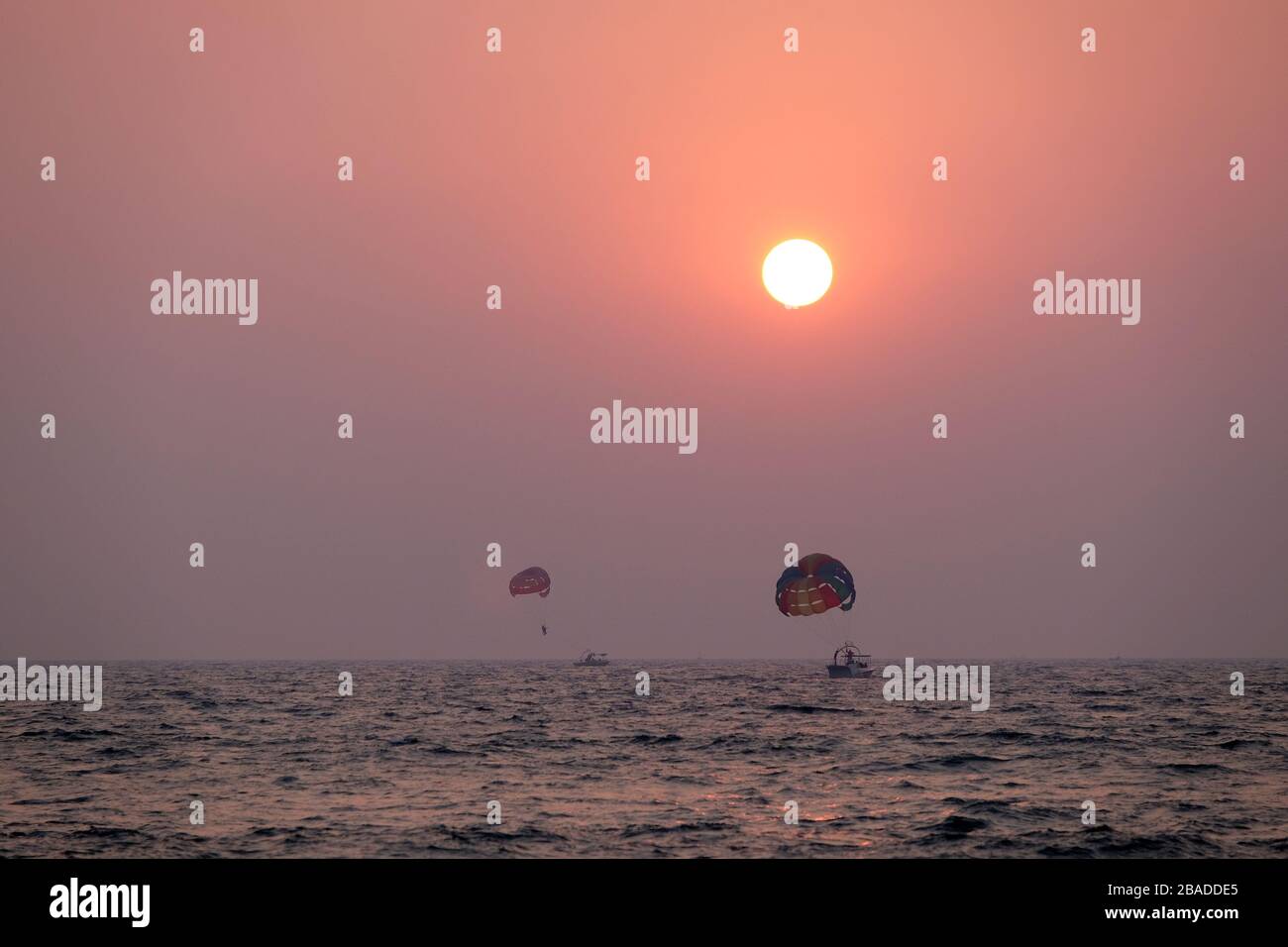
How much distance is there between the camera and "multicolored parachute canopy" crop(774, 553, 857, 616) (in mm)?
72875

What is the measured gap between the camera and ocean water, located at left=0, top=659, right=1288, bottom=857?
25578mm

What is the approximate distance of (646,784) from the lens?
3450 cm

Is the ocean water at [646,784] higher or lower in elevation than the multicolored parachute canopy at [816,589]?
lower

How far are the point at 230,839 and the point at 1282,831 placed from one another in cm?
2230

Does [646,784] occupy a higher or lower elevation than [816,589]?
lower

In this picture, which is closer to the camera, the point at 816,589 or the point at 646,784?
the point at 646,784

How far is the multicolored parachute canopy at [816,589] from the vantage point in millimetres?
72875

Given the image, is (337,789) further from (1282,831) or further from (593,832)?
(1282,831)

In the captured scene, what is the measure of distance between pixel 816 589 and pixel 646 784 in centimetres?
4010

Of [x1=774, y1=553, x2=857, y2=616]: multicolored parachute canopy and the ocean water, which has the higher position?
[x1=774, y1=553, x2=857, y2=616]: multicolored parachute canopy

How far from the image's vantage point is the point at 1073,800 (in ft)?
106

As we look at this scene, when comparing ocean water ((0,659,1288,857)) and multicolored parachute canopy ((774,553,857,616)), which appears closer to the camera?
ocean water ((0,659,1288,857))

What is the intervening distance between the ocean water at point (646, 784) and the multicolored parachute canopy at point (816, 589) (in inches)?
304

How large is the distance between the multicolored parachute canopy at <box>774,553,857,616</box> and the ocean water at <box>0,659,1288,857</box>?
25.4ft
